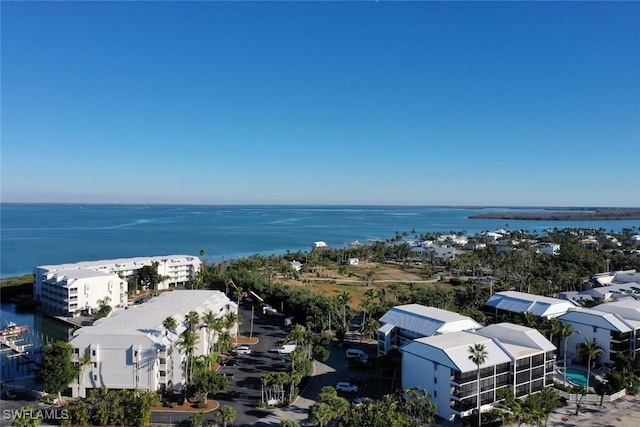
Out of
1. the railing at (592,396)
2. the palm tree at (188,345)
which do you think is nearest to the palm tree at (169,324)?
the palm tree at (188,345)

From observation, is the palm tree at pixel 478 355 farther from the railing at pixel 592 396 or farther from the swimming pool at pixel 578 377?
the swimming pool at pixel 578 377

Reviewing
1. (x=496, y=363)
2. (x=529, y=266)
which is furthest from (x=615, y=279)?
(x=496, y=363)

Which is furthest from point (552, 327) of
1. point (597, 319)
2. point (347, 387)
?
point (347, 387)

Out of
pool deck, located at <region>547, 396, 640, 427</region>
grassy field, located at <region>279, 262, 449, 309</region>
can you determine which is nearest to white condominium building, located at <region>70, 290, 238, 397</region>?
pool deck, located at <region>547, 396, 640, 427</region>

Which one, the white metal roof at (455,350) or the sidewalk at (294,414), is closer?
the sidewalk at (294,414)

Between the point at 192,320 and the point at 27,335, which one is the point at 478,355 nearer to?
the point at 192,320

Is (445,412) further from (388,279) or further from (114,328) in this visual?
(388,279)

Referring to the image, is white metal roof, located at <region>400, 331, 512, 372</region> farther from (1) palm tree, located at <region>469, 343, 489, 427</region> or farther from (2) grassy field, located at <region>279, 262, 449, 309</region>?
(2) grassy field, located at <region>279, 262, 449, 309</region>
